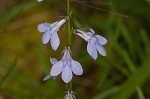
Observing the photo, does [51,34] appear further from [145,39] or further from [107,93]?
[145,39]

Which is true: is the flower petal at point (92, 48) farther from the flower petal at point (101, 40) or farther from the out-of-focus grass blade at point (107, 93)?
the out-of-focus grass blade at point (107, 93)

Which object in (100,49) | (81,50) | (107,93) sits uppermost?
(100,49)

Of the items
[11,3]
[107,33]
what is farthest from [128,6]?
[11,3]

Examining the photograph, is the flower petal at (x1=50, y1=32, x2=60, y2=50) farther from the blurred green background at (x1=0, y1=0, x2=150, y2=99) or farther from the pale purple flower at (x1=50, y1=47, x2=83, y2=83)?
the blurred green background at (x1=0, y1=0, x2=150, y2=99)

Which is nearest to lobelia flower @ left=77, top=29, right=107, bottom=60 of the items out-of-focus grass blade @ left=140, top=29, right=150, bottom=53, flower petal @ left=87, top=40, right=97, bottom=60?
flower petal @ left=87, top=40, right=97, bottom=60

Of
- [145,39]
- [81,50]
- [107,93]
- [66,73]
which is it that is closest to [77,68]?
[66,73]
